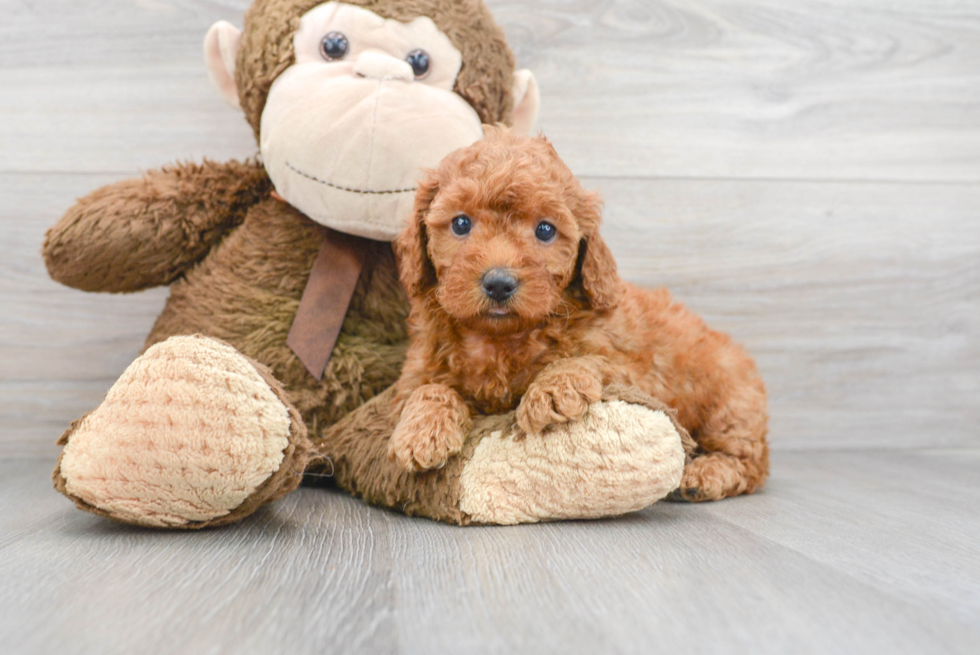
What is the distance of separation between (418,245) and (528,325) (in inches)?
8.5

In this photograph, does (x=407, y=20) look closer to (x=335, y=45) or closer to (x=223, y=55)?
(x=335, y=45)

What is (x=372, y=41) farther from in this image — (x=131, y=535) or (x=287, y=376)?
(x=131, y=535)

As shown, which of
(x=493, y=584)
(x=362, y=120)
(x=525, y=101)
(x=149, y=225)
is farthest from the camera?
(x=525, y=101)

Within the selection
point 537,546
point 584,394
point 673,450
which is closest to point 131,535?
point 537,546

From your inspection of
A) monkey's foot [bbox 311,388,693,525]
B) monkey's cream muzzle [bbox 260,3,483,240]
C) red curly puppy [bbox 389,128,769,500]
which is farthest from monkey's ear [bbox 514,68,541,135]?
monkey's foot [bbox 311,388,693,525]

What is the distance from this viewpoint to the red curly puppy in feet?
3.54

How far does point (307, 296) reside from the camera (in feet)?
4.68

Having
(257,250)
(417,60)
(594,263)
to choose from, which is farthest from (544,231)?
(257,250)

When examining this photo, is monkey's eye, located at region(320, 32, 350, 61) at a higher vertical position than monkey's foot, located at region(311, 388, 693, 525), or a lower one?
higher

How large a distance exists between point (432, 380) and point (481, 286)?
0.24m

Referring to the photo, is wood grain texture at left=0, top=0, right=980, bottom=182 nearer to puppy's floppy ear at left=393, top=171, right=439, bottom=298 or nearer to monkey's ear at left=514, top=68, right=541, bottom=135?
monkey's ear at left=514, top=68, right=541, bottom=135

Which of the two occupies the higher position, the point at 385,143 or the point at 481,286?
the point at 385,143

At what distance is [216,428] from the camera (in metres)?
0.98

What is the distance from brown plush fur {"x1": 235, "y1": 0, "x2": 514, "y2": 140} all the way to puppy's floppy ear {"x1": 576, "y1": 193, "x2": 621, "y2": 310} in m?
0.38
